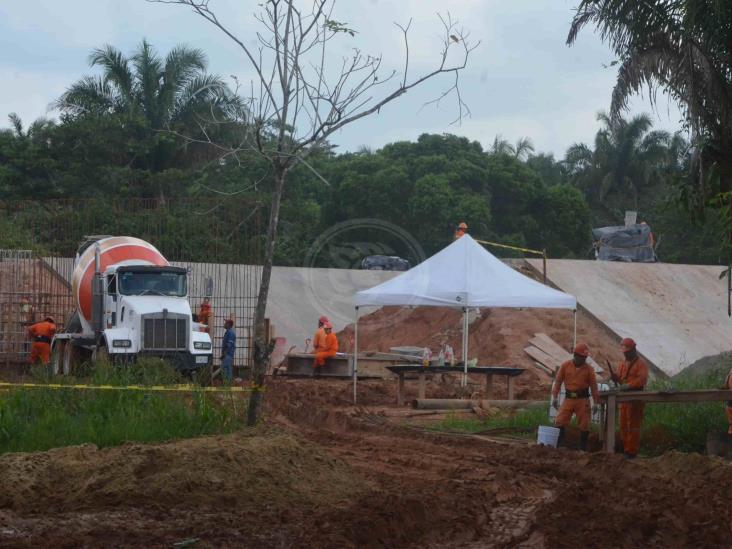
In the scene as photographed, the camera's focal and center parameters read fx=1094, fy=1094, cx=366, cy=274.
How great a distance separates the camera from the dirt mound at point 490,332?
31.5 metres

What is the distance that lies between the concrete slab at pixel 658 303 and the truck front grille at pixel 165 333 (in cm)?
1605

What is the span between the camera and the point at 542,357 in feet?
101

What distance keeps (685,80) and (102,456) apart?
435 inches

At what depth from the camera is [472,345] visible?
33.0m

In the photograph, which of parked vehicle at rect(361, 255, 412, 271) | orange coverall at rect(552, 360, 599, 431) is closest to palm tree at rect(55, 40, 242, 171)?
parked vehicle at rect(361, 255, 412, 271)

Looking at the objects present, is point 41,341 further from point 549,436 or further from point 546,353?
point 549,436

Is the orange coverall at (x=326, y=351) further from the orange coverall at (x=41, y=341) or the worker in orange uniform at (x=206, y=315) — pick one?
the orange coverall at (x=41, y=341)

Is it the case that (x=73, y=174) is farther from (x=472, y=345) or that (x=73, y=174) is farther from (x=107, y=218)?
(x=472, y=345)

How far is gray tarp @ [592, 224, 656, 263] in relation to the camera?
45.0 meters

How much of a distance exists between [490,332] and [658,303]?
9186mm

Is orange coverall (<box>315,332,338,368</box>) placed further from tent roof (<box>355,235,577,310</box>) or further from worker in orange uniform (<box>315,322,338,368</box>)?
tent roof (<box>355,235,577,310</box>)

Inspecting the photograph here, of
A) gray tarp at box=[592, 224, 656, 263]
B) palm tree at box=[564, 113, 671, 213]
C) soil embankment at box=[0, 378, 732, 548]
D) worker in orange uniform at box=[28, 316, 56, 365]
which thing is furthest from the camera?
palm tree at box=[564, 113, 671, 213]

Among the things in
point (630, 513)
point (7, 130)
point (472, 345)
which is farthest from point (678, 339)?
point (7, 130)

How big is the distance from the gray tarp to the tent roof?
2268 cm
